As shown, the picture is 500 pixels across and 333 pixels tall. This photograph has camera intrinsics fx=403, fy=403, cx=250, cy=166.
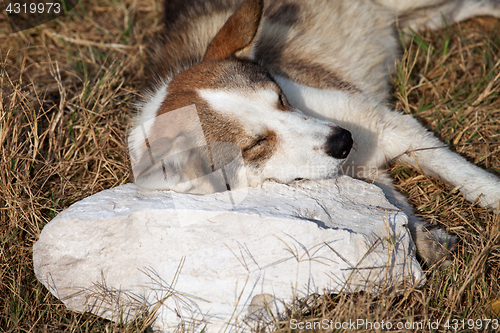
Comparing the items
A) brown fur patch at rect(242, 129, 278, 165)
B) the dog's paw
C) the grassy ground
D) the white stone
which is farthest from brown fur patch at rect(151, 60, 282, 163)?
the dog's paw

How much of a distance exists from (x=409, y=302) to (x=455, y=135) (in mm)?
1305

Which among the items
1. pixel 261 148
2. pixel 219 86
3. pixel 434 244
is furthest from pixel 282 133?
pixel 434 244

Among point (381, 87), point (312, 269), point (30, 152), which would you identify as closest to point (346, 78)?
point (381, 87)

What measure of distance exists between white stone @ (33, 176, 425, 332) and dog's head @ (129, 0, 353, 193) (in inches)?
5.3

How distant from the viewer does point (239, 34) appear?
2320 mm

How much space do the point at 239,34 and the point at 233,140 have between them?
26.9 inches

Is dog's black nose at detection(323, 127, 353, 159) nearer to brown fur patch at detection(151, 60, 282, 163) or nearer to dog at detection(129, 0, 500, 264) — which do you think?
dog at detection(129, 0, 500, 264)

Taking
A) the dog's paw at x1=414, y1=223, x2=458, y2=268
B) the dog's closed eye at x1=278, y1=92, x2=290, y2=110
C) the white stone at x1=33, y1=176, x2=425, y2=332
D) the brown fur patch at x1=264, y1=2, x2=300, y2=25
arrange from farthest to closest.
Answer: the brown fur patch at x1=264, y1=2, x2=300, y2=25, the dog's closed eye at x1=278, y1=92, x2=290, y2=110, the dog's paw at x1=414, y1=223, x2=458, y2=268, the white stone at x1=33, y1=176, x2=425, y2=332

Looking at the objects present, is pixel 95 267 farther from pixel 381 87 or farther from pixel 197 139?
pixel 381 87

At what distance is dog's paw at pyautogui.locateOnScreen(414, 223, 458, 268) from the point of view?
1953 mm

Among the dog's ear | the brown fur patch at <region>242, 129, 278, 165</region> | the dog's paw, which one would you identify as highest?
the dog's ear

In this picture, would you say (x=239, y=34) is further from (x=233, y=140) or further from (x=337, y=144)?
(x=337, y=144)

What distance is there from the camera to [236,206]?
1.90 meters

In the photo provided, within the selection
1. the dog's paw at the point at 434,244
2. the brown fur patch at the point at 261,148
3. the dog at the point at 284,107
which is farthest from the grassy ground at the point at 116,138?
the brown fur patch at the point at 261,148
